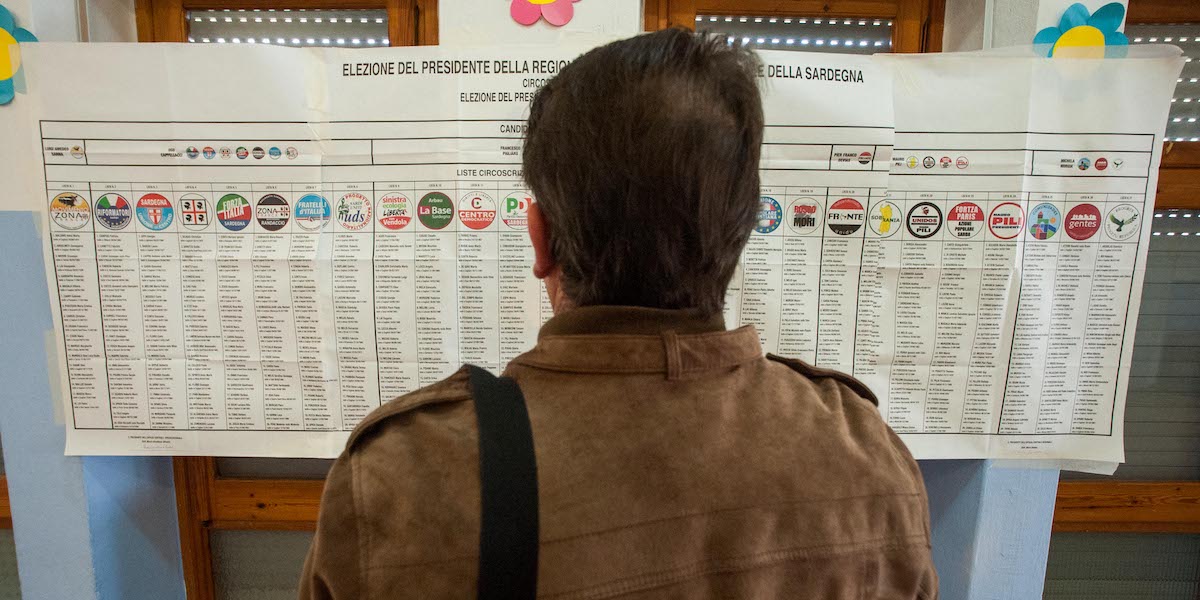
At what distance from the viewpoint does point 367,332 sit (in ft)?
3.34

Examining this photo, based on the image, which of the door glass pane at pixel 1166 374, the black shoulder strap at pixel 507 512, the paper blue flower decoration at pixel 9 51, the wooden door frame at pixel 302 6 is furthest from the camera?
the door glass pane at pixel 1166 374

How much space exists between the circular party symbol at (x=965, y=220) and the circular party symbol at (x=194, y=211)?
4.53ft

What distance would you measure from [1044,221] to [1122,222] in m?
0.14

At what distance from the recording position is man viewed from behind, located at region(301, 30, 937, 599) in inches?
16.1

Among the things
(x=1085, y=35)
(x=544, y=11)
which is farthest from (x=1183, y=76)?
(x=544, y=11)

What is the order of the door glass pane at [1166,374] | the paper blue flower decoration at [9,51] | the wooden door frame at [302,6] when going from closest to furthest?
the paper blue flower decoration at [9,51] < the wooden door frame at [302,6] < the door glass pane at [1166,374]

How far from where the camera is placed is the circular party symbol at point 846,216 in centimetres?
100

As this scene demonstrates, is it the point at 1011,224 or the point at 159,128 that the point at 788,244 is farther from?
the point at 159,128

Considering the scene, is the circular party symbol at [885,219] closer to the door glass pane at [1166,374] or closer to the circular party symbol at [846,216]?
the circular party symbol at [846,216]

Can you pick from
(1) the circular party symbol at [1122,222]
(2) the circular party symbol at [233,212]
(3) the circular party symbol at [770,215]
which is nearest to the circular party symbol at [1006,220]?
(1) the circular party symbol at [1122,222]

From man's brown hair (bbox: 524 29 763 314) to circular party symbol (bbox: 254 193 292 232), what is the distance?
74 centimetres

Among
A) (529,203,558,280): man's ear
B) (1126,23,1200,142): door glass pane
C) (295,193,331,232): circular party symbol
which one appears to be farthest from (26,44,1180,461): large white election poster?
(529,203,558,280): man's ear

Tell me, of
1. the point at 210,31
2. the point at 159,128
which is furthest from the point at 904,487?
the point at 210,31

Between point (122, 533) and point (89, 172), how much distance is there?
75 centimetres
